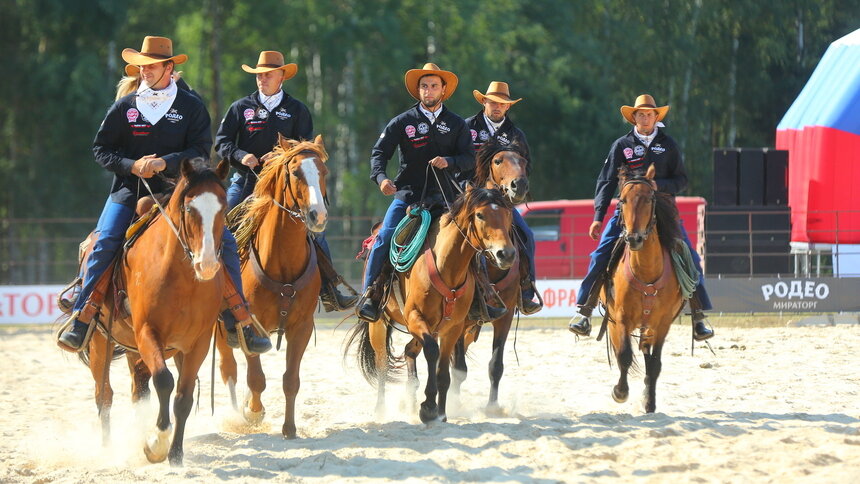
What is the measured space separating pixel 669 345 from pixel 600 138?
18187mm

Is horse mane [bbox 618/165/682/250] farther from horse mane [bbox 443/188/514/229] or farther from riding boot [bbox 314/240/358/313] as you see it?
riding boot [bbox 314/240/358/313]

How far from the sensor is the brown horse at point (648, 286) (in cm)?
835

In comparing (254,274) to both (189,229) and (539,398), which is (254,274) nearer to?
(189,229)

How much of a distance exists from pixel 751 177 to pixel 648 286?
30.4 ft

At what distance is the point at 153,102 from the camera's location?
23.7 ft

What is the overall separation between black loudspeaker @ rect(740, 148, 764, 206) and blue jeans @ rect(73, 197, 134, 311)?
11781 mm

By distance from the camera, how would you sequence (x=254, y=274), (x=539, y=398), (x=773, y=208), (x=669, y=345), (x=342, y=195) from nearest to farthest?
(x=254, y=274), (x=539, y=398), (x=669, y=345), (x=773, y=208), (x=342, y=195)

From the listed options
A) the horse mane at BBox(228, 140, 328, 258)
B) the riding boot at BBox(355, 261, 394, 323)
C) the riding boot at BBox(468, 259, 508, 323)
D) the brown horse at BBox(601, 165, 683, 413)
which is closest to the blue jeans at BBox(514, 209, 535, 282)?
the brown horse at BBox(601, 165, 683, 413)

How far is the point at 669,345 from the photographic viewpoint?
42.6ft

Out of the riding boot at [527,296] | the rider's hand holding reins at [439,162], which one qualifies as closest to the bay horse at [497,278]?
the riding boot at [527,296]

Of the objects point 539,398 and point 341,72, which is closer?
point 539,398

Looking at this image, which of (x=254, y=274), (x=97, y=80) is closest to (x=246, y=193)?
(x=254, y=274)

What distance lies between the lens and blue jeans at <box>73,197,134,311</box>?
693 cm

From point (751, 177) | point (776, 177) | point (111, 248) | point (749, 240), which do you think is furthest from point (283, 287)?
point (776, 177)
